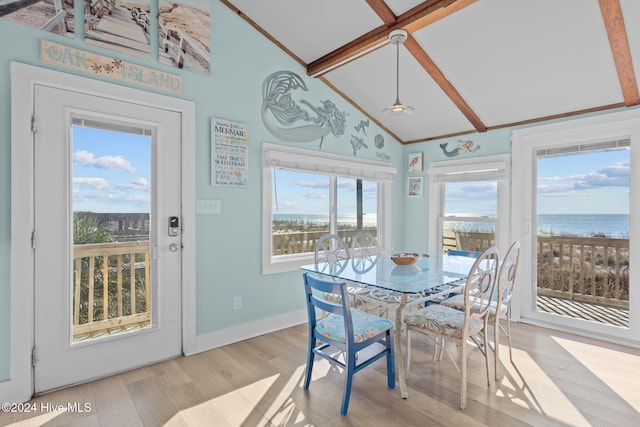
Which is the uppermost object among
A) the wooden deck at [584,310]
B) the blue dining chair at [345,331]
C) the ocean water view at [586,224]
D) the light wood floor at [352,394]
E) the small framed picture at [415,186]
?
the small framed picture at [415,186]

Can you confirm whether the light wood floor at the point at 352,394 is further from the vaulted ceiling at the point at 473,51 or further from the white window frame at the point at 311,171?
the vaulted ceiling at the point at 473,51

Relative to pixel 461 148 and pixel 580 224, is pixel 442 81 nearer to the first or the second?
pixel 461 148

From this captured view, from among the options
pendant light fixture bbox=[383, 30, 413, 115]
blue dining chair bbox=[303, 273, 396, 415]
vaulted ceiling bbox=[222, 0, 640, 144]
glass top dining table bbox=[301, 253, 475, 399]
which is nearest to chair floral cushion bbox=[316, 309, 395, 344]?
blue dining chair bbox=[303, 273, 396, 415]

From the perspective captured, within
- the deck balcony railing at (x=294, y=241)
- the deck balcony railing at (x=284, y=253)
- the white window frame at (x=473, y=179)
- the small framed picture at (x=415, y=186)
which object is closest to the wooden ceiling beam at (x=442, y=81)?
the white window frame at (x=473, y=179)

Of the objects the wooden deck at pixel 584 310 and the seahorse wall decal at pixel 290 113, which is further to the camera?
the seahorse wall decal at pixel 290 113

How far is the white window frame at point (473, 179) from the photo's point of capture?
3.69m

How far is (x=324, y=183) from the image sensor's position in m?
3.78

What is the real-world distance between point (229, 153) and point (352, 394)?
207 centimetres

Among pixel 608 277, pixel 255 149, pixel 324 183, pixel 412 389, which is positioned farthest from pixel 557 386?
pixel 255 149

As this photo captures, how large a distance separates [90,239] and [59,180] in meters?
0.43

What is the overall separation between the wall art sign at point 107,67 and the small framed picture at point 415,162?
9.83ft

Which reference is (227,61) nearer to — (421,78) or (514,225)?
(421,78)

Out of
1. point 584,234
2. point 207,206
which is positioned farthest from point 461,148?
point 207,206

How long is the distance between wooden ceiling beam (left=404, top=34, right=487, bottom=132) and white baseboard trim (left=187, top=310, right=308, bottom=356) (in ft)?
8.61
